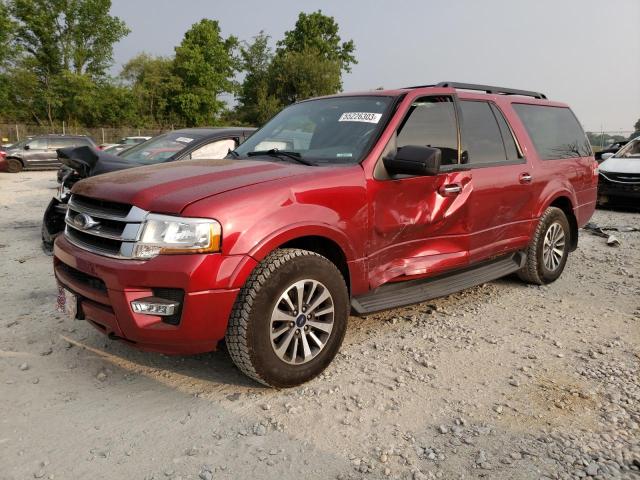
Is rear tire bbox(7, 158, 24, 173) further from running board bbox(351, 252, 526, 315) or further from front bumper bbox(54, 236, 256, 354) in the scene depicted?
running board bbox(351, 252, 526, 315)

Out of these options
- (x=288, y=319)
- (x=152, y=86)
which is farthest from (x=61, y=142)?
(x=152, y=86)

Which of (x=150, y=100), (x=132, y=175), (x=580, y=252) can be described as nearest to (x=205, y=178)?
(x=132, y=175)

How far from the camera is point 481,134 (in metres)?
4.22

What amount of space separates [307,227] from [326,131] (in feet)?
3.62

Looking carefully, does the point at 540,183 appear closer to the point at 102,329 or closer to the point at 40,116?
the point at 102,329

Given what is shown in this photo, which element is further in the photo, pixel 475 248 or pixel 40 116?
pixel 40 116

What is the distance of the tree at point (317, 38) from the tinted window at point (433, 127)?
198 feet

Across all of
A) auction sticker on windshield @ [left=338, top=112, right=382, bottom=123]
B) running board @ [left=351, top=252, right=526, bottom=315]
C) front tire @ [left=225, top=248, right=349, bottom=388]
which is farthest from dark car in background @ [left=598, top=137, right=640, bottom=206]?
front tire @ [left=225, top=248, right=349, bottom=388]

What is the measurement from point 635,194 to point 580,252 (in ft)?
13.8

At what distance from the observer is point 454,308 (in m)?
4.44

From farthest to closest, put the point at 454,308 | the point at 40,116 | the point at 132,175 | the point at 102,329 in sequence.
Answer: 1. the point at 40,116
2. the point at 454,308
3. the point at 132,175
4. the point at 102,329

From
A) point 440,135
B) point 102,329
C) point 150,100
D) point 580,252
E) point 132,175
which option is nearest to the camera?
point 102,329

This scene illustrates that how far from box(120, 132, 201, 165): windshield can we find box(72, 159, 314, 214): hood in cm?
308

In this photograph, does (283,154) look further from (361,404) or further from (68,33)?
(68,33)
